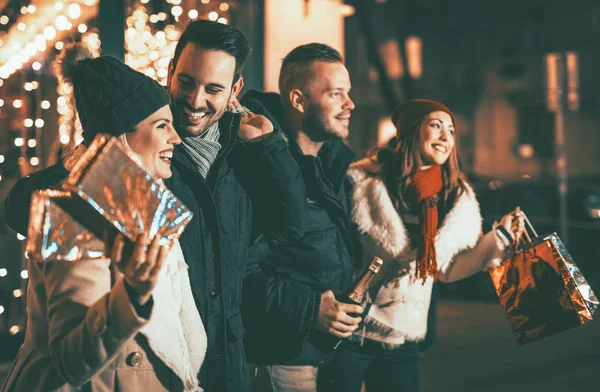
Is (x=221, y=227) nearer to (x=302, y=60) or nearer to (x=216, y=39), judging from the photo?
(x=216, y=39)

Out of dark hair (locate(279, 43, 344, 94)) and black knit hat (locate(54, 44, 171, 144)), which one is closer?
black knit hat (locate(54, 44, 171, 144))

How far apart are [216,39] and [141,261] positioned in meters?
1.02

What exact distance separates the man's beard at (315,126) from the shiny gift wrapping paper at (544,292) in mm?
1000

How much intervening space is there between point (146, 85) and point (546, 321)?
1989mm

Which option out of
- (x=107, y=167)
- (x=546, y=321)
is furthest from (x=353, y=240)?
(x=107, y=167)

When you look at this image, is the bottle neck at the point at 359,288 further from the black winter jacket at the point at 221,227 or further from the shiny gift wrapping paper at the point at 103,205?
the shiny gift wrapping paper at the point at 103,205

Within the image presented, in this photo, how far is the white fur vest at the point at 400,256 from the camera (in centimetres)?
335

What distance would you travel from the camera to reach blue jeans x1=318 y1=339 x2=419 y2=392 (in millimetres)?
3281

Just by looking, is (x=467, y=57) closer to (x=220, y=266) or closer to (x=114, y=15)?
(x=114, y=15)

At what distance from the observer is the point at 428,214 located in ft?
11.1

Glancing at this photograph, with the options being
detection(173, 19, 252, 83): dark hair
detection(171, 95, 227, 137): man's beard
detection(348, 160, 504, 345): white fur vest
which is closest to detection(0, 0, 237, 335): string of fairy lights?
detection(348, 160, 504, 345): white fur vest

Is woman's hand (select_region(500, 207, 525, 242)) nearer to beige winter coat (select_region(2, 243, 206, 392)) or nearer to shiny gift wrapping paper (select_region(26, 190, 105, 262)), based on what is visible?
beige winter coat (select_region(2, 243, 206, 392))

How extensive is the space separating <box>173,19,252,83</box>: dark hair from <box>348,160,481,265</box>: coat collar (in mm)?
1098

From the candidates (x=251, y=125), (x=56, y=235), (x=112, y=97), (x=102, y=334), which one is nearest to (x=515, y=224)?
(x=251, y=125)
